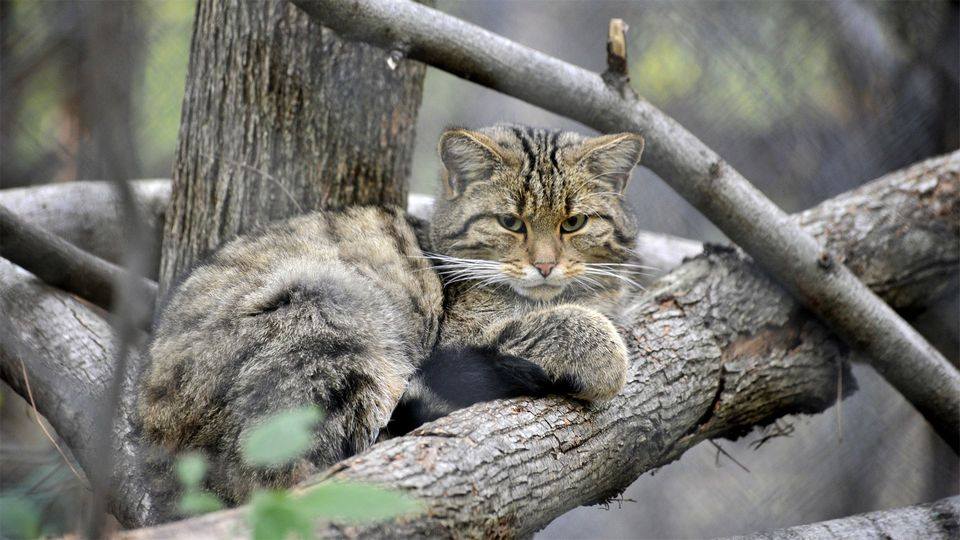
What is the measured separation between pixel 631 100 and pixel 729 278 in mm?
978

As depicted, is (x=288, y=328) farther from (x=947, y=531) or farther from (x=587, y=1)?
(x=587, y=1)

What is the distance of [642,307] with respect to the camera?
3645mm

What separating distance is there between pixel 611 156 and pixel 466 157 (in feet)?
2.00

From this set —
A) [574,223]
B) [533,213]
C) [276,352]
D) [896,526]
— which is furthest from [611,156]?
[896,526]

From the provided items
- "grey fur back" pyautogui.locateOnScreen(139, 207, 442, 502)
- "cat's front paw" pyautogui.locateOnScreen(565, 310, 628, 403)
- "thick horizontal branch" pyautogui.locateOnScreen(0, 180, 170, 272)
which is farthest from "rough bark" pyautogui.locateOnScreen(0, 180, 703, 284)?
"cat's front paw" pyautogui.locateOnScreen(565, 310, 628, 403)

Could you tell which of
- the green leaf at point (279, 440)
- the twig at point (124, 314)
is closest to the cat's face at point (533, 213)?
the green leaf at point (279, 440)

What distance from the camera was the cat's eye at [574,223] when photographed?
11.4ft

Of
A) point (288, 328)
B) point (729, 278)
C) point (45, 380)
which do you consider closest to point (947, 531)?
point (729, 278)

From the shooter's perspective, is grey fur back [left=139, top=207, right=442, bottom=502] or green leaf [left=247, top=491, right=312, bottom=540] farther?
grey fur back [left=139, top=207, right=442, bottom=502]

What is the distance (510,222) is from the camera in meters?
3.45

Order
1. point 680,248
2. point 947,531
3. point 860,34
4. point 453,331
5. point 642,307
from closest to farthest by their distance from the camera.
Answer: point 947,531, point 453,331, point 642,307, point 680,248, point 860,34

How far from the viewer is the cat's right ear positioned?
3.44 m

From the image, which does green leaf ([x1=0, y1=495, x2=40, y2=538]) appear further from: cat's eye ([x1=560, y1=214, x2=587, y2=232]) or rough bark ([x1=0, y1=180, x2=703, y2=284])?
rough bark ([x1=0, y1=180, x2=703, y2=284])

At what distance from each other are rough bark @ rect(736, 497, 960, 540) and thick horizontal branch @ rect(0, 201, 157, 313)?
2794 millimetres
